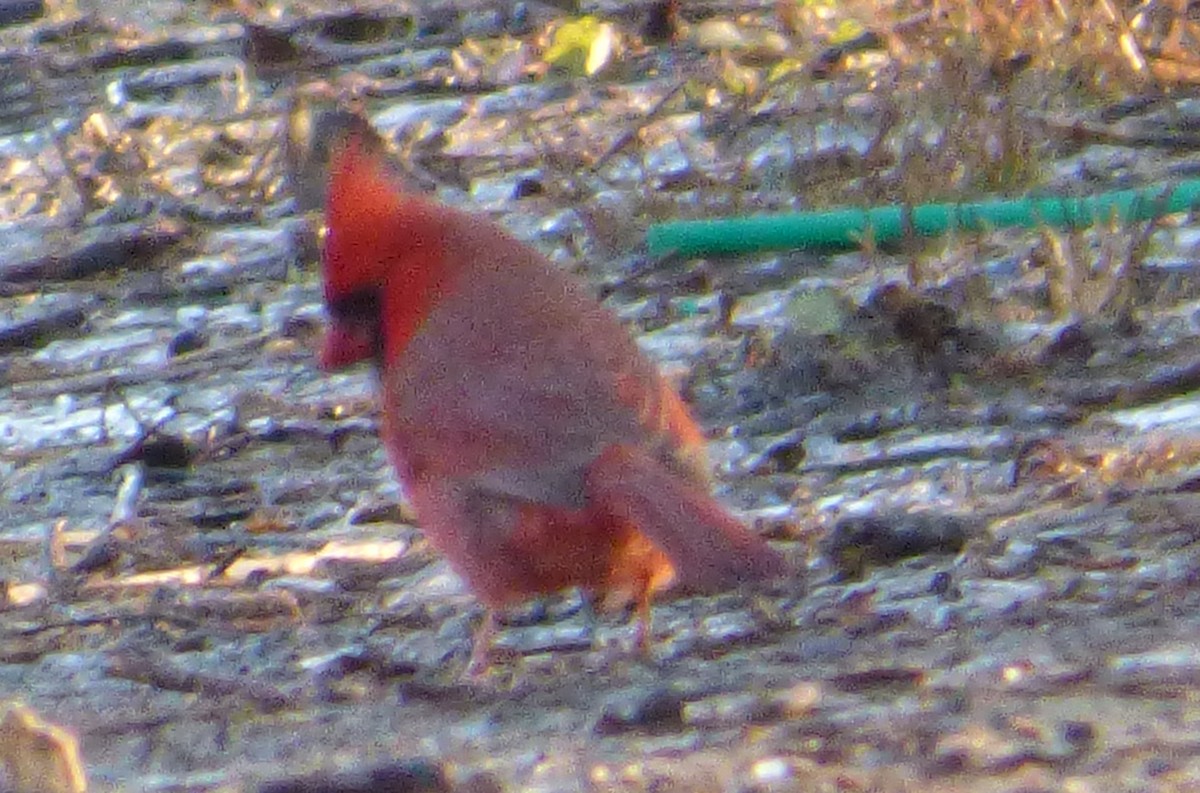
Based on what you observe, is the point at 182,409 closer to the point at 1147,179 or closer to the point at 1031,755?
the point at 1147,179

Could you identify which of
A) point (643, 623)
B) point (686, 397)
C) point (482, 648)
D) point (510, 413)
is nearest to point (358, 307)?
point (510, 413)

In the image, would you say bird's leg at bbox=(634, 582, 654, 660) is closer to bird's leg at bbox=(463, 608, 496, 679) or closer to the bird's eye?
bird's leg at bbox=(463, 608, 496, 679)

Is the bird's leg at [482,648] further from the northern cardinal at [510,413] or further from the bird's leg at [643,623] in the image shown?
the bird's leg at [643,623]

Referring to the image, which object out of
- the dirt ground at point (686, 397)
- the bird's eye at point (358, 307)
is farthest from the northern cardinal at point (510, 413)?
the dirt ground at point (686, 397)

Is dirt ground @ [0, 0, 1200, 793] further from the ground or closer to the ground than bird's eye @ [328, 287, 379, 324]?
closer to the ground

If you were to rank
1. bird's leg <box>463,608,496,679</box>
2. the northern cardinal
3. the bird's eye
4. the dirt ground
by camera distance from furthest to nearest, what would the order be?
the bird's eye, bird's leg <box>463,608,496,679</box>, the northern cardinal, the dirt ground

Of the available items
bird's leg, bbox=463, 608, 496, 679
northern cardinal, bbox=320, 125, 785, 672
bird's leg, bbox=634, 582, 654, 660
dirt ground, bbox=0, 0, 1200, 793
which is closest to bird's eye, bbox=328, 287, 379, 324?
northern cardinal, bbox=320, 125, 785, 672

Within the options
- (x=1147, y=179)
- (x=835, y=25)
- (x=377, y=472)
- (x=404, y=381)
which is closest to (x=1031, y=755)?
(x=404, y=381)
